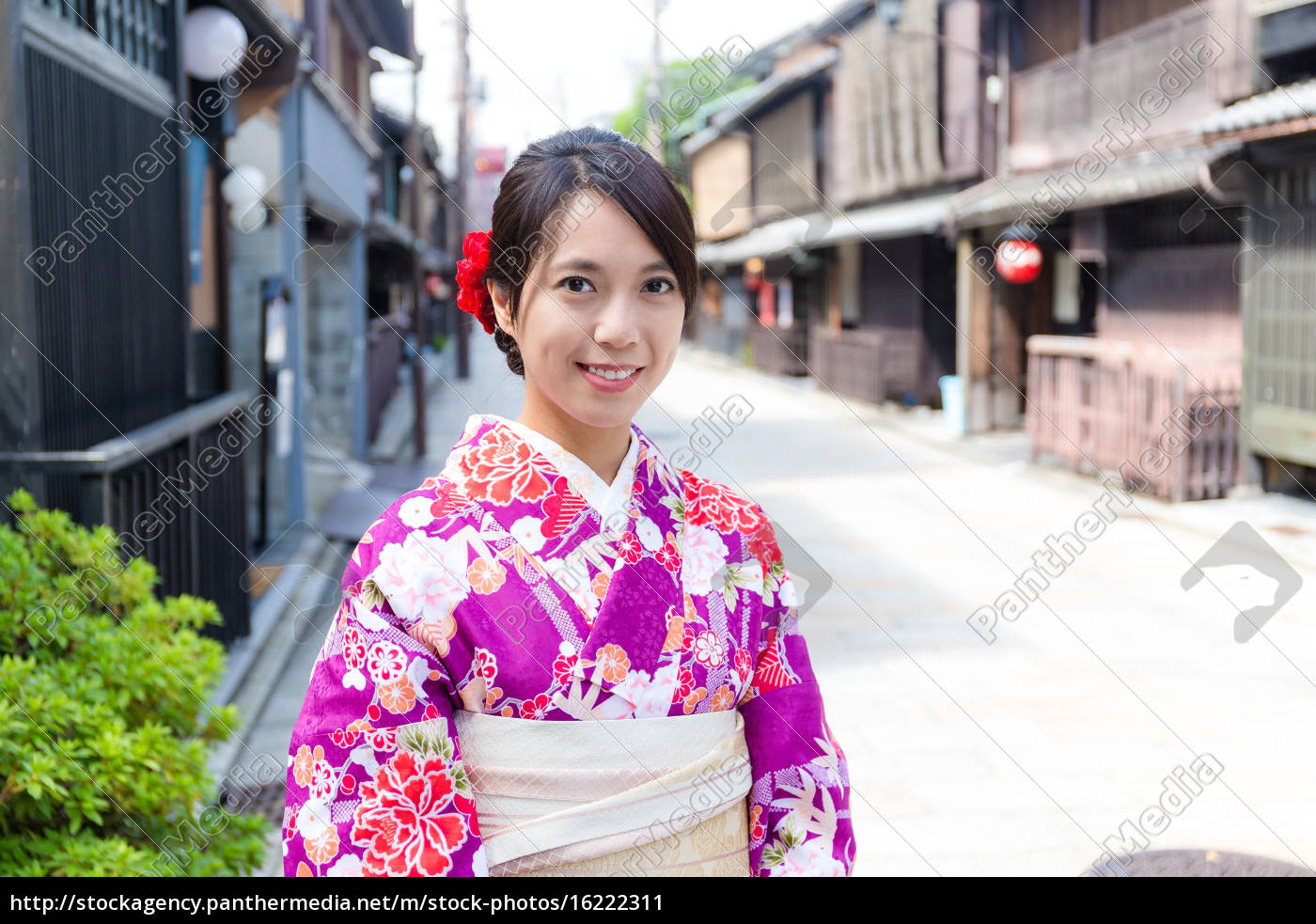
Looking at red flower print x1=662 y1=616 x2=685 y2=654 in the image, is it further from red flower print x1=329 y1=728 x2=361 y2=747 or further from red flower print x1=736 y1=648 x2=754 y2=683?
red flower print x1=329 y1=728 x2=361 y2=747

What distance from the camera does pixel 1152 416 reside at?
12.4 meters

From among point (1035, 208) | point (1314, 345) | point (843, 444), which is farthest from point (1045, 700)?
point (843, 444)

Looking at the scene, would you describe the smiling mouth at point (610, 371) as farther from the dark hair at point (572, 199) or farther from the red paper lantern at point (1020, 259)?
the red paper lantern at point (1020, 259)

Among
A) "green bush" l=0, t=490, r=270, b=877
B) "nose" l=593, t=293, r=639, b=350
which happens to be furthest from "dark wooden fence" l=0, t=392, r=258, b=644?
"nose" l=593, t=293, r=639, b=350

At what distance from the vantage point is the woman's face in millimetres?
1862

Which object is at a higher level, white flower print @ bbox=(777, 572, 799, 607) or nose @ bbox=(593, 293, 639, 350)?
nose @ bbox=(593, 293, 639, 350)

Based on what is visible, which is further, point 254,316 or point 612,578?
point 254,316

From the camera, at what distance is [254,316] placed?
33.7ft

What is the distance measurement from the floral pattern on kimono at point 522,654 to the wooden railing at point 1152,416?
10.8 meters

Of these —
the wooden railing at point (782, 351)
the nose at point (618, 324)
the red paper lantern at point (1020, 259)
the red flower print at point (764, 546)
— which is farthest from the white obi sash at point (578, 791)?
the wooden railing at point (782, 351)

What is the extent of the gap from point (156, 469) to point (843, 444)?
1315cm

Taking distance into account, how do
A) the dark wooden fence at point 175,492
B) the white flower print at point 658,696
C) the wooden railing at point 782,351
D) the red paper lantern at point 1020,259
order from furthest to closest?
the wooden railing at point 782,351
the red paper lantern at point 1020,259
the dark wooden fence at point 175,492
the white flower print at point 658,696

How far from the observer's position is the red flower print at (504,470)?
1.91m

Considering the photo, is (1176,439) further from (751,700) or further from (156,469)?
(751,700)
